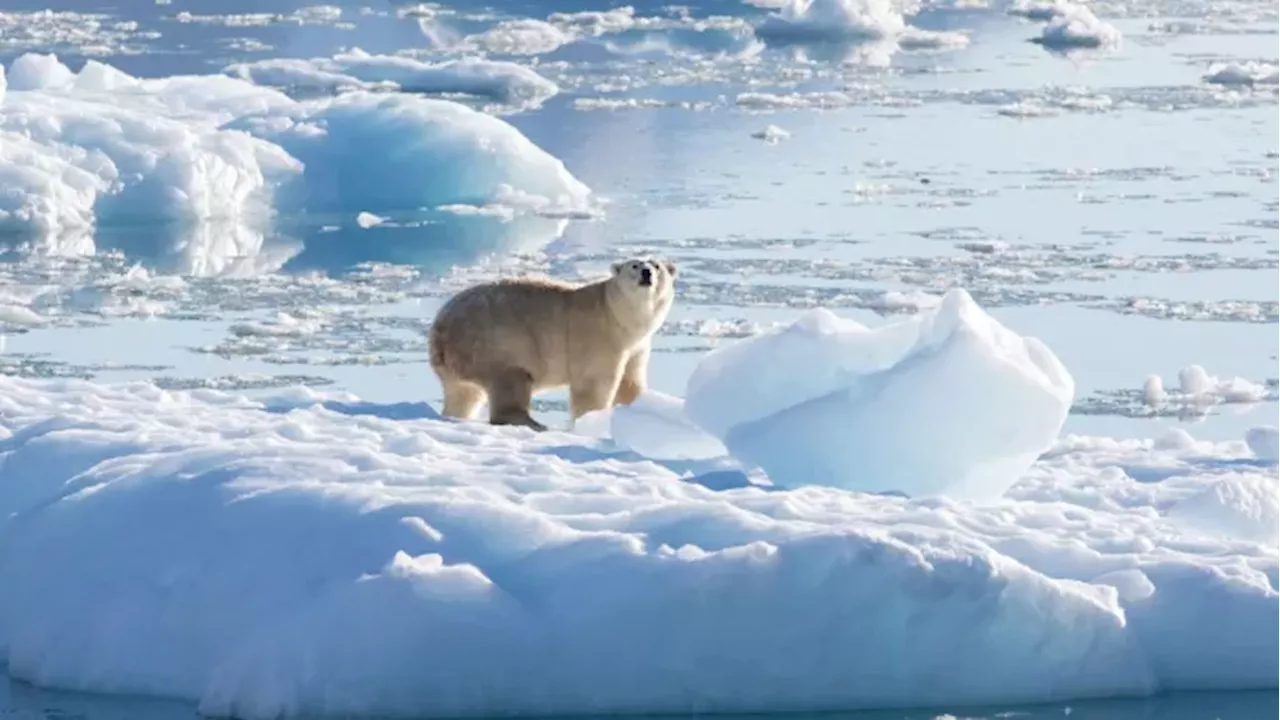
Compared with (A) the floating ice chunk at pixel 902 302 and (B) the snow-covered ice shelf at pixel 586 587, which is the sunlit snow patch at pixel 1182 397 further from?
(B) the snow-covered ice shelf at pixel 586 587

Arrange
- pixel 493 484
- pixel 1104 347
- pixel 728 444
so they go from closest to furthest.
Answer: pixel 493 484
pixel 728 444
pixel 1104 347

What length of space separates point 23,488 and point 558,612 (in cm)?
156

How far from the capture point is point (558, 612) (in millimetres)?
4734

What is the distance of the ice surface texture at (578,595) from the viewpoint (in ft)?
15.4

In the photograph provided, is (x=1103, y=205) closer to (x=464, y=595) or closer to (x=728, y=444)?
(x=728, y=444)

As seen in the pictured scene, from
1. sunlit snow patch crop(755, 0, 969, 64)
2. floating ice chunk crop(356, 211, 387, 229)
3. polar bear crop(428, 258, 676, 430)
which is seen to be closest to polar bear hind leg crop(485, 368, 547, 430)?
polar bear crop(428, 258, 676, 430)

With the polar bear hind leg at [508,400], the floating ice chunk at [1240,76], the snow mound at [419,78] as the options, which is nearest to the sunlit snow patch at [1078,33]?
the floating ice chunk at [1240,76]

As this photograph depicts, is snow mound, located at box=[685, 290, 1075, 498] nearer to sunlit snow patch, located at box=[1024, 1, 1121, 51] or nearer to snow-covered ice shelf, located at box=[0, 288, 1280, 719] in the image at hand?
snow-covered ice shelf, located at box=[0, 288, 1280, 719]

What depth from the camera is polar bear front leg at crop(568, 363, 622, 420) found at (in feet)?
22.7

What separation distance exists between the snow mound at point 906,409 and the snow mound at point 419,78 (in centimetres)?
1291

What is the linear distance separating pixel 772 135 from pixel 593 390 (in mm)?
9984

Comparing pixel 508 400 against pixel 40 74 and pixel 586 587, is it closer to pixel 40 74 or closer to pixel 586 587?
pixel 586 587

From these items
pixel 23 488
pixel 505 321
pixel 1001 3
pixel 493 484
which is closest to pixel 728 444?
pixel 493 484

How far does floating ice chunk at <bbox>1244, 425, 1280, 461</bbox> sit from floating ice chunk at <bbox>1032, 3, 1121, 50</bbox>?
16.7 m
